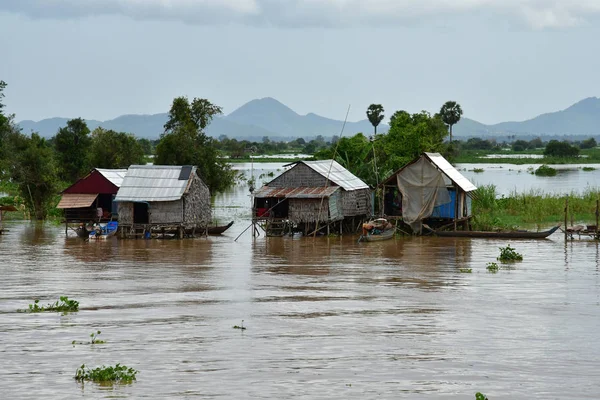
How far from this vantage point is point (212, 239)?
105 feet

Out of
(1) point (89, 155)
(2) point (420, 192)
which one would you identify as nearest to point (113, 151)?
(1) point (89, 155)

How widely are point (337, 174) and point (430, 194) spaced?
362 centimetres

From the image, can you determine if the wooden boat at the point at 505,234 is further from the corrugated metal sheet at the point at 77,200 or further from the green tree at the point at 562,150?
the green tree at the point at 562,150

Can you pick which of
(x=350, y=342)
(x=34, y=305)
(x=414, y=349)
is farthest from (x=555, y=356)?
(x=34, y=305)

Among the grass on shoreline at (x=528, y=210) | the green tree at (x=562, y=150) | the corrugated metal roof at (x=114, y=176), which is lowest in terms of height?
the grass on shoreline at (x=528, y=210)

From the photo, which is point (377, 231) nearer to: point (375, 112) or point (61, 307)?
point (61, 307)

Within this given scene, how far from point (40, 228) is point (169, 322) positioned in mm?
22837

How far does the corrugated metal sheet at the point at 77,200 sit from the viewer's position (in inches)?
1299

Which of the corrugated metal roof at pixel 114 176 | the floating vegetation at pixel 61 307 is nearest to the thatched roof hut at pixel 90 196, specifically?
the corrugated metal roof at pixel 114 176

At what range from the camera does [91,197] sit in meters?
33.3

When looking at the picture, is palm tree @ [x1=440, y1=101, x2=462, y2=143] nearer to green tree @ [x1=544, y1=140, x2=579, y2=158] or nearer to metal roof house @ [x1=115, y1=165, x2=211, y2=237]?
green tree @ [x1=544, y1=140, x2=579, y2=158]

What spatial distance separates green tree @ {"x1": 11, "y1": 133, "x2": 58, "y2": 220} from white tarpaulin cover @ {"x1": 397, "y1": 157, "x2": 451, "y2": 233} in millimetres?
16127

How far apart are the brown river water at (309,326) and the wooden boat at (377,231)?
437cm

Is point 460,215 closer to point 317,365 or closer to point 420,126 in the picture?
point 420,126
